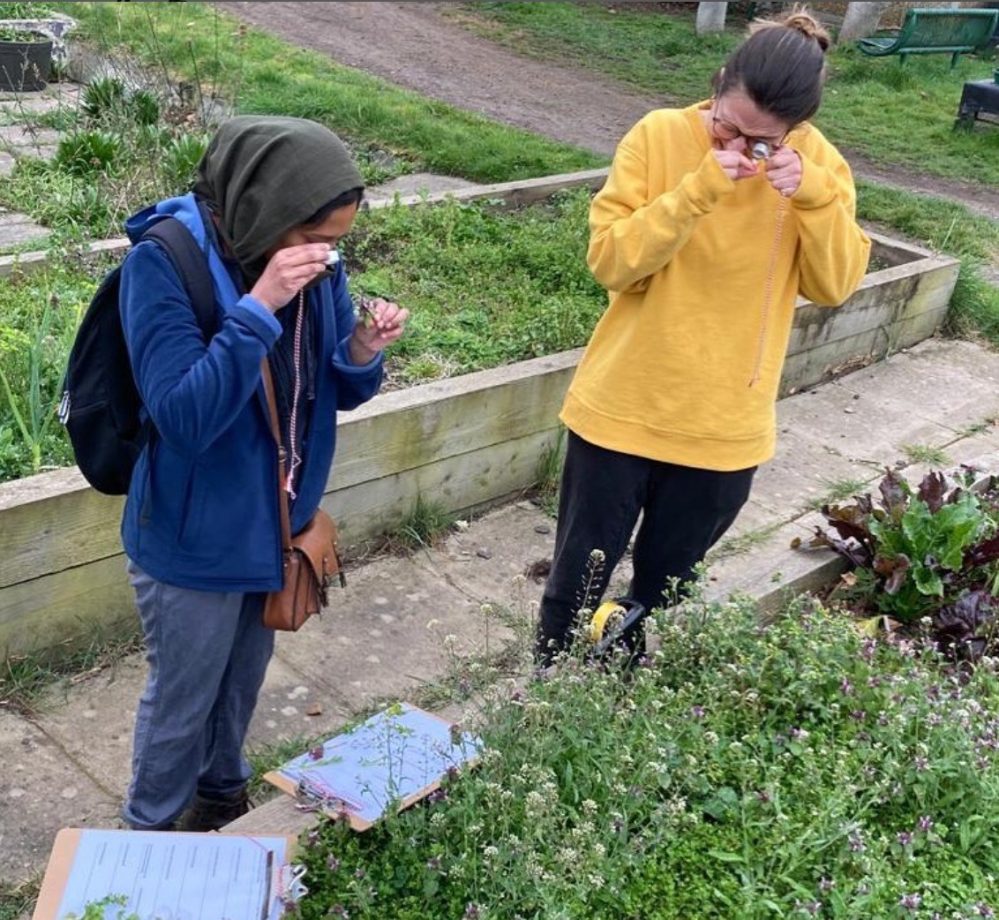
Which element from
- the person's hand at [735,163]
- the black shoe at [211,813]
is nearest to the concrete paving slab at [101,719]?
the black shoe at [211,813]

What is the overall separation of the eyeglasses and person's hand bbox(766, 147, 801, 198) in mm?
18

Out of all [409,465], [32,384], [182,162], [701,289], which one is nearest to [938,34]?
[182,162]

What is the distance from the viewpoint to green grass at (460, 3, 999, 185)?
1141cm

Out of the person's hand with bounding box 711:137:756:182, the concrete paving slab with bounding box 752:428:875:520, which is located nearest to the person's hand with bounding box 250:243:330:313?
the person's hand with bounding box 711:137:756:182

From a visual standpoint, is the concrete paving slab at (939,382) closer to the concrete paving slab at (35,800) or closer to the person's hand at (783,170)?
the person's hand at (783,170)

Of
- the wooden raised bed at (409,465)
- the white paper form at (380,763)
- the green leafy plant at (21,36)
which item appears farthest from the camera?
the green leafy plant at (21,36)

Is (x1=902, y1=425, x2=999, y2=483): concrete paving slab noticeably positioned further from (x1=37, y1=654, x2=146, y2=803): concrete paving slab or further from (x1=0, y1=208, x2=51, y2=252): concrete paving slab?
(x1=0, y1=208, x2=51, y2=252): concrete paving slab

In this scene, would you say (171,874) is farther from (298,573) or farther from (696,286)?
(696,286)

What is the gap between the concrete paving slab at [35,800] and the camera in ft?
9.15

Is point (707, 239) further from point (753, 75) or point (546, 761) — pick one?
point (546, 761)

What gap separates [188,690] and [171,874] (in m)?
0.37

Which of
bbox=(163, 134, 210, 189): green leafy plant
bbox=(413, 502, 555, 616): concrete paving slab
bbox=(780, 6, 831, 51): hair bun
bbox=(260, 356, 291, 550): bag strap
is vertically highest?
bbox=(780, 6, 831, 51): hair bun

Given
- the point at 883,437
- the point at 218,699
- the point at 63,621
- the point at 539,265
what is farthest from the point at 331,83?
the point at 218,699

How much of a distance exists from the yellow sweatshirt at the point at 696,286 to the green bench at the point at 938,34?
12533 mm
